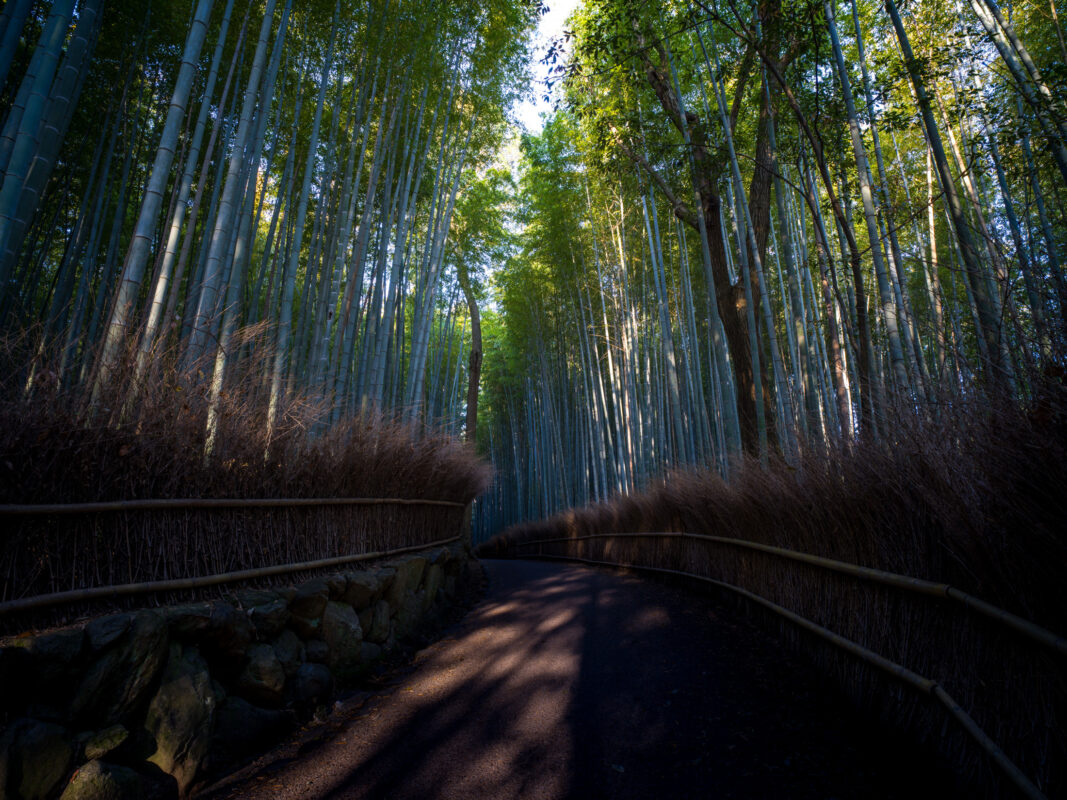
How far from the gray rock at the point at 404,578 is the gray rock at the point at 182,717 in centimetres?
147

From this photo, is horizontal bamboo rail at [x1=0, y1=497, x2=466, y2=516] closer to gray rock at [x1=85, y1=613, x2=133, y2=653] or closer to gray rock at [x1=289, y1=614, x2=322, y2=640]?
gray rock at [x1=85, y1=613, x2=133, y2=653]

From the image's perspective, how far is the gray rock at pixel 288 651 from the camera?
2057mm

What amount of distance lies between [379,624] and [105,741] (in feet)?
5.36

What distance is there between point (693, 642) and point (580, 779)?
1417 mm

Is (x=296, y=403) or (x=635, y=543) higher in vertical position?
(x=296, y=403)

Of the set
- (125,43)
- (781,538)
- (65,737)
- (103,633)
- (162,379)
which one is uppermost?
(125,43)

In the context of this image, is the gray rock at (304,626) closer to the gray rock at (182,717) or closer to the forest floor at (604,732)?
the forest floor at (604,732)

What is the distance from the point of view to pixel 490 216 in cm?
975

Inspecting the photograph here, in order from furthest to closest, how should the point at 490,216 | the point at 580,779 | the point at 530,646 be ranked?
the point at 490,216
the point at 530,646
the point at 580,779

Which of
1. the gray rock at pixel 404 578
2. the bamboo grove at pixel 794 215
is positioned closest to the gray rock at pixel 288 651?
the gray rock at pixel 404 578

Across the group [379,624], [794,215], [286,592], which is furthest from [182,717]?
[794,215]

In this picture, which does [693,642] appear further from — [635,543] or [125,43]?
[125,43]

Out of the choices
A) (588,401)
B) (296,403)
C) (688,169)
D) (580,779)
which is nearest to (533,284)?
(588,401)

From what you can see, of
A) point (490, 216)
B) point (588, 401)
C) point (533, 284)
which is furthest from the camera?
point (533, 284)
